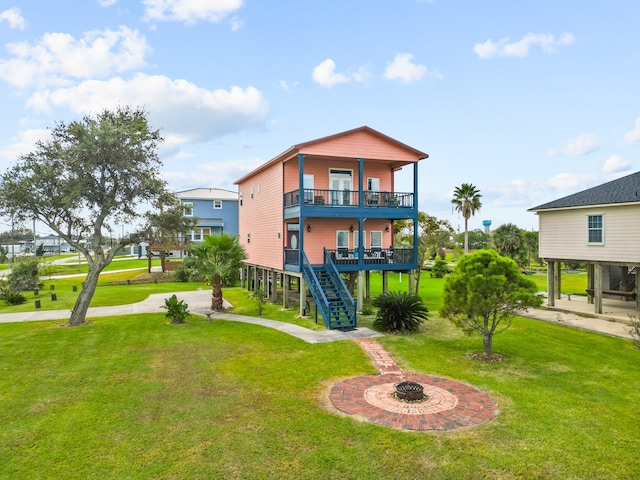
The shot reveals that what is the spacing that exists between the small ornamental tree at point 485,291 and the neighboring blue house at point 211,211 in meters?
40.2

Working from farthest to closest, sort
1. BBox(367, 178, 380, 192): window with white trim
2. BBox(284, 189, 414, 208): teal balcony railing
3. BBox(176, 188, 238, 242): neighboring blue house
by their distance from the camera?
BBox(176, 188, 238, 242): neighboring blue house
BBox(367, 178, 380, 192): window with white trim
BBox(284, 189, 414, 208): teal balcony railing

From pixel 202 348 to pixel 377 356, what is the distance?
6.45 metres

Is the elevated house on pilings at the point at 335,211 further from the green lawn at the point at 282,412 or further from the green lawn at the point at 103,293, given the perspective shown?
the green lawn at the point at 103,293

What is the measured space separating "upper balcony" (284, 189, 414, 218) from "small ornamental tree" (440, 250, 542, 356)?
8.44m

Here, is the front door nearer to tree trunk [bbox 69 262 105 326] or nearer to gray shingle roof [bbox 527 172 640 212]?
gray shingle roof [bbox 527 172 640 212]

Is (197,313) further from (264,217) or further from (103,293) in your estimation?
(103,293)

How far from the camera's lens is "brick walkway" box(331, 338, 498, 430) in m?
8.79

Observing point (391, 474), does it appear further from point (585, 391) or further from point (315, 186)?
point (315, 186)

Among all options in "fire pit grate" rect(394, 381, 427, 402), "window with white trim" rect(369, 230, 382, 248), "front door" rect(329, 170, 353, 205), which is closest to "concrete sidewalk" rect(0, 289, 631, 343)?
"fire pit grate" rect(394, 381, 427, 402)

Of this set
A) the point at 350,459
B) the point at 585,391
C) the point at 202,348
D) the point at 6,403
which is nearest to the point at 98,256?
the point at 202,348

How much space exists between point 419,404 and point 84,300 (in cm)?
1702

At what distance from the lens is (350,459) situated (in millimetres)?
7266

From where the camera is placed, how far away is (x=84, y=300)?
19.7m

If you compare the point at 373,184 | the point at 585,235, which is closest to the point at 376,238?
the point at 373,184
